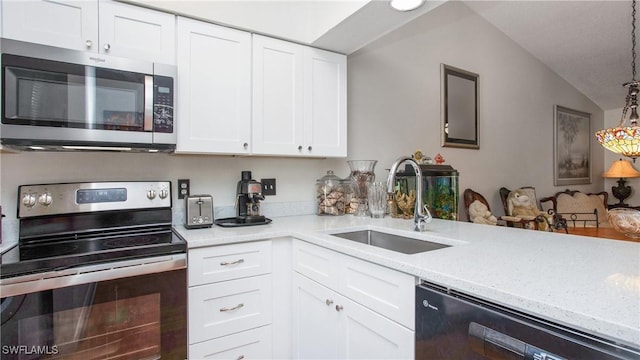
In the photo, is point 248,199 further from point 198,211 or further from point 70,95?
point 70,95

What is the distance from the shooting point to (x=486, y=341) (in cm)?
77

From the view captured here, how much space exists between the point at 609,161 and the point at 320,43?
19.8ft

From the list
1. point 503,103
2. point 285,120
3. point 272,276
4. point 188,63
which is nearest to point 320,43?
point 285,120

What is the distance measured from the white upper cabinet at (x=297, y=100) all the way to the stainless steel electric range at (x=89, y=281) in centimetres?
80

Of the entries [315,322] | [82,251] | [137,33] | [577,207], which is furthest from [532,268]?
[577,207]

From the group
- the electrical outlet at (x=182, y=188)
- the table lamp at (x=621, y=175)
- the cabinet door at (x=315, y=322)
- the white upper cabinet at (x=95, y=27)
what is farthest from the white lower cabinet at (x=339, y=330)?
the table lamp at (x=621, y=175)

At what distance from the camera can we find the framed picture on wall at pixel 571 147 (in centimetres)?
452

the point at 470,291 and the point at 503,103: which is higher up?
the point at 503,103

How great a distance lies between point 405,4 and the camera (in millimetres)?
1577

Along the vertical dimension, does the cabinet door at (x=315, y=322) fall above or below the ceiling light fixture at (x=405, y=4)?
below

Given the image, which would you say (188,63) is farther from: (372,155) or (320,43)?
(372,155)

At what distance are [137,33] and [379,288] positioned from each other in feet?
5.22

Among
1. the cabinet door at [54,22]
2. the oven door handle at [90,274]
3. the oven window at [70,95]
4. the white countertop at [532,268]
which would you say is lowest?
the oven door handle at [90,274]

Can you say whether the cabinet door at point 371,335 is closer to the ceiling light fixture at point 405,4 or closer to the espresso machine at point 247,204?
the espresso machine at point 247,204
